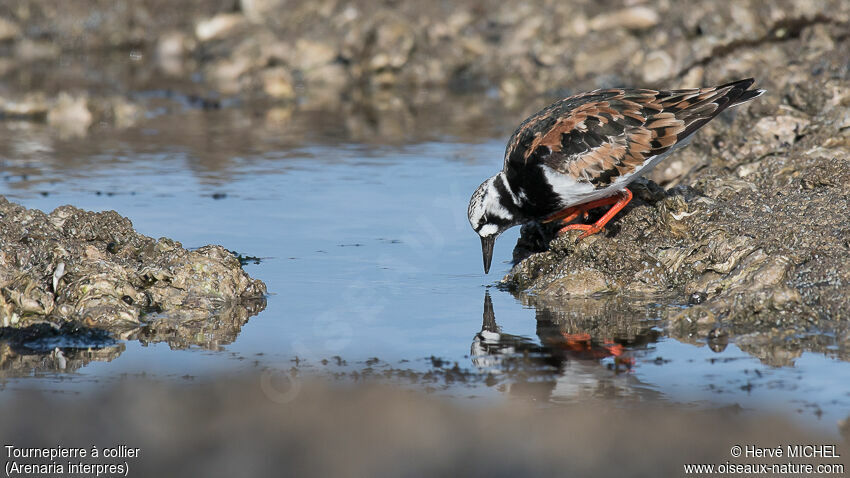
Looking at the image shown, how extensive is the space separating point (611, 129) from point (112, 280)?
3986 mm

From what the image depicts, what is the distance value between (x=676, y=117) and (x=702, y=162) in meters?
2.27

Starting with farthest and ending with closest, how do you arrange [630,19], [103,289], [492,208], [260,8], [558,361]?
[260,8] < [630,19] < [492,208] < [103,289] < [558,361]

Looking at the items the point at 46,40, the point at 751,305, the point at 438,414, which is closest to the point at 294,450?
the point at 438,414

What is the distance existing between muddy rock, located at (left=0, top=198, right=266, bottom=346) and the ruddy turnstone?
2.06 meters

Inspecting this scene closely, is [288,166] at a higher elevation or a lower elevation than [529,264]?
higher

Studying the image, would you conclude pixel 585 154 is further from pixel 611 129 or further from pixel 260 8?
pixel 260 8

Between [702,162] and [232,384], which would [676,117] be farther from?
[232,384]

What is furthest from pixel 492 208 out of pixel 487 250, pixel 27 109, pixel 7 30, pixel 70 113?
pixel 7 30

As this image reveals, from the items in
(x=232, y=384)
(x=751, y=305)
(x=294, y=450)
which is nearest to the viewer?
(x=294, y=450)

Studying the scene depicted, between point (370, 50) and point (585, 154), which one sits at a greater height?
point (370, 50)

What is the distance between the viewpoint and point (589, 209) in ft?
29.5

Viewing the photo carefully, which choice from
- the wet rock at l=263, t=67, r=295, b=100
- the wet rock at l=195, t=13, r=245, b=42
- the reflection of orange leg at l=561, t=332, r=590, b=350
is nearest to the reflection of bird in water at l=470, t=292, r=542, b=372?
the reflection of orange leg at l=561, t=332, r=590, b=350

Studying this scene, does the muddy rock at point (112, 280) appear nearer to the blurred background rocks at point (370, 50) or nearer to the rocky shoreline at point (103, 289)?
the rocky shoreline at point (103, 289)

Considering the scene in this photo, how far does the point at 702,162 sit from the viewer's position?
427 inches
